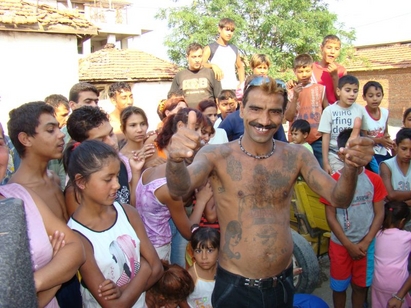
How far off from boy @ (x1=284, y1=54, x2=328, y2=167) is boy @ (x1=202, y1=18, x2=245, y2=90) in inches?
58.8

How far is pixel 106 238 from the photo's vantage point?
111 inches

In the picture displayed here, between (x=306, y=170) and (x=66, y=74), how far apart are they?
15.0m

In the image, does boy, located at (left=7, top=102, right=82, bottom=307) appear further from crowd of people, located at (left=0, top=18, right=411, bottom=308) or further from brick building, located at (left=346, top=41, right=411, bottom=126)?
brick building, located at (left=346, top=41, right=411, bottom=126)

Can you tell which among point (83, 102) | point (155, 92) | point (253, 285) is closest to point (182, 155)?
point (253, 285)

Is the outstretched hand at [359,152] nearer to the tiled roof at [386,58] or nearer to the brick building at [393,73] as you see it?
the tiled roof at [386,58]

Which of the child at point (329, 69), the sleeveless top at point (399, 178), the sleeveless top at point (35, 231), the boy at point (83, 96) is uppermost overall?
the child at point (329, 69)

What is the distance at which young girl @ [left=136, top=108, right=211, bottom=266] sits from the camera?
11.4ft

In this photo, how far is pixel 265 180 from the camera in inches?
113

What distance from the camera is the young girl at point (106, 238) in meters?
2.76

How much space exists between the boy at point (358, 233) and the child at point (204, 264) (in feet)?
4.44

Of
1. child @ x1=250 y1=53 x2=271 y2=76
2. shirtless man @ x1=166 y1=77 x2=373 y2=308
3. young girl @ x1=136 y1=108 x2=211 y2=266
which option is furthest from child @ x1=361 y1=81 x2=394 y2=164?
shirtless man @ x1=166 y1=77 x2=373 y2=308

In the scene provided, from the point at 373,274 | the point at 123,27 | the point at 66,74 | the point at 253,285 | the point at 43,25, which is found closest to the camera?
the point at 253,285

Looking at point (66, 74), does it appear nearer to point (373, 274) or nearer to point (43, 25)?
point (43, 25)

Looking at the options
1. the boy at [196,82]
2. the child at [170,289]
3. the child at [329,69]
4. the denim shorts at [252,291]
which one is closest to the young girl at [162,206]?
the child at [170,289]
